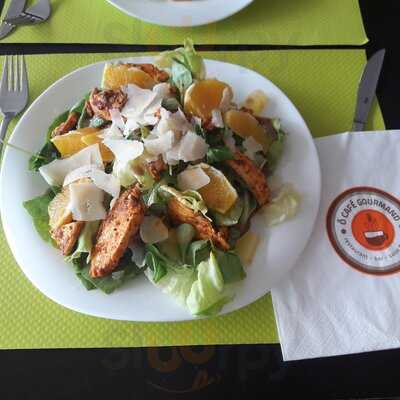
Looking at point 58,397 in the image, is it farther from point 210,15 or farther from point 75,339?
point 210,15

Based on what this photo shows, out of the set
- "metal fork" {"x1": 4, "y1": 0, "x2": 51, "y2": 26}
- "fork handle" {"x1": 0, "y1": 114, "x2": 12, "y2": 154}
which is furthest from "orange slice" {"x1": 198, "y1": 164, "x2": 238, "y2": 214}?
"metal fork" {"x1": 4, "y1": 0, "x2": 51, "y2": 26}

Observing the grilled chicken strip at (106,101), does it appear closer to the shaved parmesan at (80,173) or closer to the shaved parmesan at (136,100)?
the shaved parmesan at (136,100)

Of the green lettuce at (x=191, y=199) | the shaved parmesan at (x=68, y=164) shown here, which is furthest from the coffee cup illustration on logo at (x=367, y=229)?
the shaved parmesan at (x=68, y=164)

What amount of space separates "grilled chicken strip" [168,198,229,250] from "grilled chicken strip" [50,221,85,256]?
7.5 inches

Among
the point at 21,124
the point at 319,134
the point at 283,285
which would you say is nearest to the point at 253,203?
the point at 283,285

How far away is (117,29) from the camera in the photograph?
1.36 m

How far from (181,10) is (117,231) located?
2.42ft

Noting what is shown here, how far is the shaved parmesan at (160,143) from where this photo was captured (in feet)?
3.02

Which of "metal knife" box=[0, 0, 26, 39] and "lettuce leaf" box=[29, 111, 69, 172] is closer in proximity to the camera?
"lettuce leaf" box=[29, 111, 69, 172]

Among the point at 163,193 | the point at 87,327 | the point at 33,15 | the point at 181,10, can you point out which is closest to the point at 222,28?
the point at 181,10

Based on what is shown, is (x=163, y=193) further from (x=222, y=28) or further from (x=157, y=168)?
(x=222, y=28)

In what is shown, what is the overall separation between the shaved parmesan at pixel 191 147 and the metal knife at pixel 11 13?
29.5 inches

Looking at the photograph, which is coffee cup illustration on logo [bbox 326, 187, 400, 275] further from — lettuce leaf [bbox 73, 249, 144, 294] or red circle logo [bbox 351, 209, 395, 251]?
lettuce leaf [bbox 73, 249, 144, 294]

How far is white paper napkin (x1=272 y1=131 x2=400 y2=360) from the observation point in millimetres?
939
